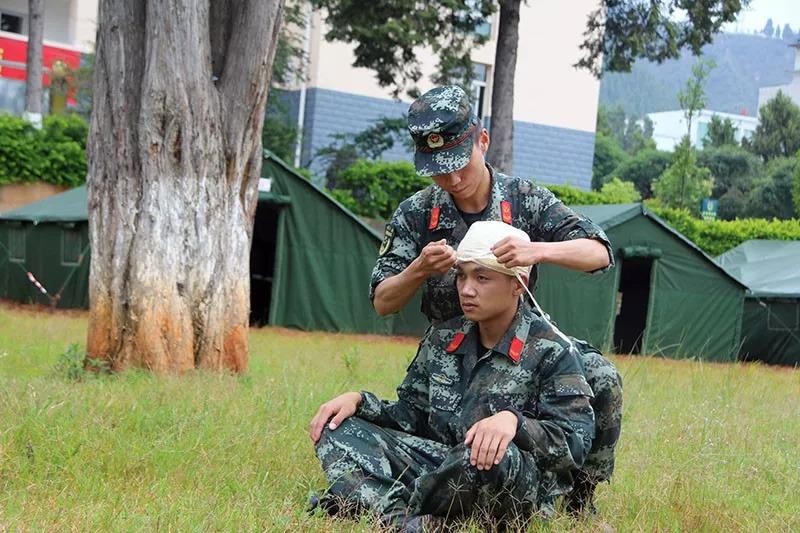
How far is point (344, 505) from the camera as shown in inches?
159

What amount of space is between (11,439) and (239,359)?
324cm

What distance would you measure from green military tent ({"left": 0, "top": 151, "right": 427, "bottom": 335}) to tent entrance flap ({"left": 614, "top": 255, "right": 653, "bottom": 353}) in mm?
3233

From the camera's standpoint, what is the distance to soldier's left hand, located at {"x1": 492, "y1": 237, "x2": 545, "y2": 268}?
374 centimetres

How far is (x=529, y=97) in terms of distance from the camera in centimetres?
3519

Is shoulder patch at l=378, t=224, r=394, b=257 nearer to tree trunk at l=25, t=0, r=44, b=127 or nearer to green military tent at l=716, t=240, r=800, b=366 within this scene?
green military tent at l=716, t=240, r=800, b=366

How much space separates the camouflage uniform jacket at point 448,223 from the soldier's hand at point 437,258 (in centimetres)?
41

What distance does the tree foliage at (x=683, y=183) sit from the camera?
36.8 m

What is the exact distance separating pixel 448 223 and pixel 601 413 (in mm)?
879

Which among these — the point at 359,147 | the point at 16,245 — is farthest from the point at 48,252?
the point at 359,147

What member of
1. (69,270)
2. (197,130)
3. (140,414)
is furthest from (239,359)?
(69,270)

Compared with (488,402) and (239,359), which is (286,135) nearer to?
(239,359)

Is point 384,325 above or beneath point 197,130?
beneath

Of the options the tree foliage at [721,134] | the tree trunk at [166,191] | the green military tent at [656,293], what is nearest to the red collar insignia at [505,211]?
the tree trunk at [166,191]

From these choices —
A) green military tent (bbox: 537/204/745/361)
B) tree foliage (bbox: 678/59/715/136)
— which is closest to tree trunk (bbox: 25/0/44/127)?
green military tent (bbox: 537/204/745/361)
